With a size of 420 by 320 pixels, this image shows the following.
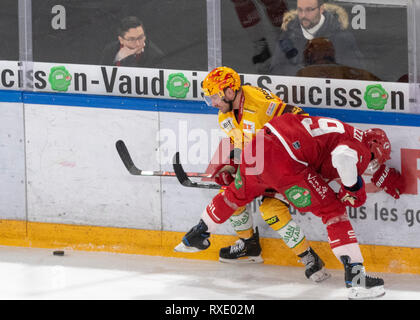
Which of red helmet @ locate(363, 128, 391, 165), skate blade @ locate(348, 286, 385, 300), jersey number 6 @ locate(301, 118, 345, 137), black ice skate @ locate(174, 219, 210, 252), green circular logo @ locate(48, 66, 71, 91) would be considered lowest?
skate blade @ locate(348, 286, 385, 300)

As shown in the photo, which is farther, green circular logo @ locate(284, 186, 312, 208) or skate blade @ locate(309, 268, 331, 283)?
skate blade @ locate(309, 268, 331, 283)

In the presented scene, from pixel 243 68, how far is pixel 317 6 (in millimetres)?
575

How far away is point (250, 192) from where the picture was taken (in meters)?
6.36

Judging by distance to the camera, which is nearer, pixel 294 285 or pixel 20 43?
pixel 294 285

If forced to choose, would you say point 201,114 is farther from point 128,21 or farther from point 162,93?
point 128,21

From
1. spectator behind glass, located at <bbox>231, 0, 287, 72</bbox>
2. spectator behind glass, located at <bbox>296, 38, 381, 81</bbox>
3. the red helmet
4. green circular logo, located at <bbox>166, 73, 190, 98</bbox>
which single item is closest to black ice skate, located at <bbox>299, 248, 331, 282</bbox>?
the red helmet

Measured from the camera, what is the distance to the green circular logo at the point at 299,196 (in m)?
6.16

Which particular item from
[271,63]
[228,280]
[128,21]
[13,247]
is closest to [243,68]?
[271,63]

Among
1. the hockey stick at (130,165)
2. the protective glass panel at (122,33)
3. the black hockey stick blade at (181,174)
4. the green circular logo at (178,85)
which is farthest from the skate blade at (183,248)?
the protective glass panel at (122,33)

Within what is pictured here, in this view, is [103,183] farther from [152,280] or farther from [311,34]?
[311,34]

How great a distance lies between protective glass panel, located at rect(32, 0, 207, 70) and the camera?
6902 mm

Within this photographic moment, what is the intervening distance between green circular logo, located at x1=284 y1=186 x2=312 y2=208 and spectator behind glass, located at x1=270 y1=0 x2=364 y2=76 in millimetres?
831

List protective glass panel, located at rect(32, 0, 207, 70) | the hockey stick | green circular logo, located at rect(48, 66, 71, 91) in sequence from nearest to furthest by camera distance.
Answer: the hockey stick < protective glass panel, located at rect(32, 0, 207, 70) < green circular logo, located at rect(48, 66, 71, 91)

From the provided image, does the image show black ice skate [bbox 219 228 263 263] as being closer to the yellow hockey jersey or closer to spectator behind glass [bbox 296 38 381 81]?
the yellow hockey jersey
